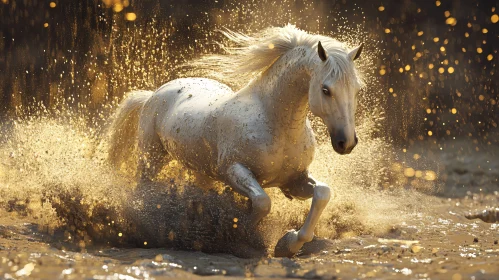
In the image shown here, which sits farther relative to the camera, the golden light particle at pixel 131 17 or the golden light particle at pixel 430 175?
the golden light particle at pixel 131 17

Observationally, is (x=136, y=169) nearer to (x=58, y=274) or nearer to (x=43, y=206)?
(x=43, y=206)

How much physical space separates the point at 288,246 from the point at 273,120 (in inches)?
28.9

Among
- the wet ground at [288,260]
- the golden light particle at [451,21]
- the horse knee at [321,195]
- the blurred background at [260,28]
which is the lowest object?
the wet ground at [288,260]

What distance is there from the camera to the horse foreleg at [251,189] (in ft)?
12.9

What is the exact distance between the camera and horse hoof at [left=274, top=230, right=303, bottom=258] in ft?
13.0

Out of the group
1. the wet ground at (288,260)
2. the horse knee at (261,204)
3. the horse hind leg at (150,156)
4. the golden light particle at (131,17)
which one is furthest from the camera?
the golden light particle at (131,17)

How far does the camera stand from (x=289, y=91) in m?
4.09

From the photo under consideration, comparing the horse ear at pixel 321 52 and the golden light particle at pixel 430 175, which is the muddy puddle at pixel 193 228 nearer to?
the golden light particle at pixel 430 175

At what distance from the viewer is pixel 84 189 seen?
4.87 metres

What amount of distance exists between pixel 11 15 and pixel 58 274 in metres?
7.81

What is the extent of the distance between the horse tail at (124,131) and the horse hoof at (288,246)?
79.6 inches

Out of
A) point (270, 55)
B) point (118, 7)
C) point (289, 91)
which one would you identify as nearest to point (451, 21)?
point (118, 7)

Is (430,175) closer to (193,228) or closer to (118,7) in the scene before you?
(193,228)

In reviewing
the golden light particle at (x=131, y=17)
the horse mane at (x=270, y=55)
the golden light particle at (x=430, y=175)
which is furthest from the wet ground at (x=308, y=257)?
the golden light particle at (x=131, y=17)
